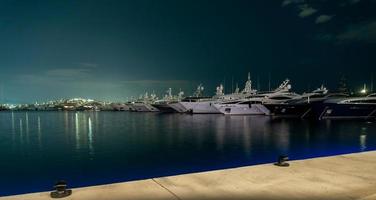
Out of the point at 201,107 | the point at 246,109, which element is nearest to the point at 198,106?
the point at 201,107

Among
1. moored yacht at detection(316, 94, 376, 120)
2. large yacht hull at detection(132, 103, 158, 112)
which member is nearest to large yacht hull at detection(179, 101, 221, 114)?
moored yacht at detection(316, 94, 376, 120)

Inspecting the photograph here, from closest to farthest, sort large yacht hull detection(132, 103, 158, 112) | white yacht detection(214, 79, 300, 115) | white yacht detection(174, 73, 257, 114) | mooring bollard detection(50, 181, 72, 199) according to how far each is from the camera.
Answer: mooring bollard detection(50, 181, 72, 199) → white yacht detection(214, 79, 300, 115) → white yacht detection(174, 73, 257, 114) → large yacht hull detection(132, 103, 158, 112)

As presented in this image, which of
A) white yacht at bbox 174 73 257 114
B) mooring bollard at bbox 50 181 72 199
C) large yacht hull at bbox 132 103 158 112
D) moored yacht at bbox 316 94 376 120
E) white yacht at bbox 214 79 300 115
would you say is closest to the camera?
mooring bollard at bbox 50 181 72 199

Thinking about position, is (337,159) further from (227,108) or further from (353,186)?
(227,108)

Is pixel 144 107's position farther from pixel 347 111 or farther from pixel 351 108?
pixel 351 108

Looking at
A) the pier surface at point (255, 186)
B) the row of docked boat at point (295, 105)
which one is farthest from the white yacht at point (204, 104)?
the pier surface at point (255, 186)

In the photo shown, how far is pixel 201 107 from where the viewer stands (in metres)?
112

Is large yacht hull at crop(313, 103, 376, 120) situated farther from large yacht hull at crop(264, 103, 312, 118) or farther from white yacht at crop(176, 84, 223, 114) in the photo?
white yacht at crop(176, 84, 223, 114)

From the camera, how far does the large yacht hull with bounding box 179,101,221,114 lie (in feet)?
364

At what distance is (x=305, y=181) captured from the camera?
22.0 ft

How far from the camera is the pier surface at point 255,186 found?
5656 mm

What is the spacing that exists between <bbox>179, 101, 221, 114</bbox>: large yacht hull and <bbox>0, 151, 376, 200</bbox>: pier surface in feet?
331

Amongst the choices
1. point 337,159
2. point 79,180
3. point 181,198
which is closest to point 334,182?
point 337,159

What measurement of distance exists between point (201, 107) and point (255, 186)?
10591 centimetres
